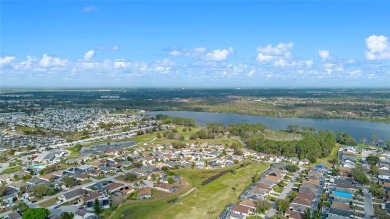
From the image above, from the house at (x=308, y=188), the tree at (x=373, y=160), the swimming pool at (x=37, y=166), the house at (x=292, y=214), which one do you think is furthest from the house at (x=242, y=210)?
the swimming pool at (x=37, y=166)

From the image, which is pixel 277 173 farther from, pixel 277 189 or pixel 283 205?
pixel 283 205

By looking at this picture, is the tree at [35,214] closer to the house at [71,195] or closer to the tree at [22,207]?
the tree at [22,207]

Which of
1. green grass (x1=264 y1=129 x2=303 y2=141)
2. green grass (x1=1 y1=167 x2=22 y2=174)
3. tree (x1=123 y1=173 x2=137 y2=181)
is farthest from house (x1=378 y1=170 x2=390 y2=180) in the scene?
green grass (x1=1 y1=167 x2=22 y2=174)

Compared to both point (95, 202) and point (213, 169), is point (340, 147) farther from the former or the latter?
point (95, 202)

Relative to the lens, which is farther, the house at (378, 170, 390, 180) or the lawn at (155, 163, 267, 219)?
the house at (378, 170, 390, 180)

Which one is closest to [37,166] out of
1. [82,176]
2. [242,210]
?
[82,176]

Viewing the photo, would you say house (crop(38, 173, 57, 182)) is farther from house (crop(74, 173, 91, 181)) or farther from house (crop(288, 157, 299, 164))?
house (crop(288, 157, 299, 164))
